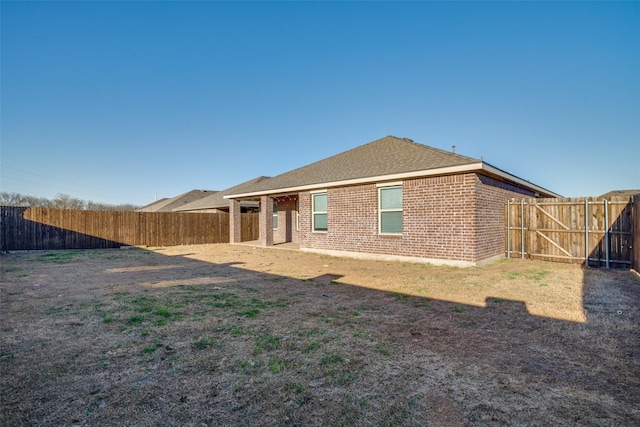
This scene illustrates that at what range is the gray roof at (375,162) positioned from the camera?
9845 mm

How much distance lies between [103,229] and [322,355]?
18.0 metres

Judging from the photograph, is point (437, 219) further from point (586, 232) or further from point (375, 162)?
point (586, 232)

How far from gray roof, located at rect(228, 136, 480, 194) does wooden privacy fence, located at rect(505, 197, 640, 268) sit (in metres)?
3.29

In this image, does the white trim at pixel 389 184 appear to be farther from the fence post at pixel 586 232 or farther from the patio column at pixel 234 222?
the patio column at pixel 234 222

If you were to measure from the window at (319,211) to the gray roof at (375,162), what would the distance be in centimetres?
76

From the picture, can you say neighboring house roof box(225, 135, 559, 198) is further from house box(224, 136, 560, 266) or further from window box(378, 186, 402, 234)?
window box(378, 186, 402, 234)

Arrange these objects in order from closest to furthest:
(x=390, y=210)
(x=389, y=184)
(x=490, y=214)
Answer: (x=490, y=214) → (x=389, y=184) → (x=390, y=210)

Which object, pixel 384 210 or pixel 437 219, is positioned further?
pixel 384 210

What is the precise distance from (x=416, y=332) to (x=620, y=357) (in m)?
2.04

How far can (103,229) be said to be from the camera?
651 inches

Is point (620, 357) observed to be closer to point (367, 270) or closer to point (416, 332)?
point (416, 332)

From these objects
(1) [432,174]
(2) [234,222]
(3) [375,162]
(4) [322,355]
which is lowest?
(4) [322,355]

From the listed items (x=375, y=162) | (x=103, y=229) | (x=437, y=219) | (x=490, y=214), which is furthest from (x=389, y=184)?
(x=103, y=229)

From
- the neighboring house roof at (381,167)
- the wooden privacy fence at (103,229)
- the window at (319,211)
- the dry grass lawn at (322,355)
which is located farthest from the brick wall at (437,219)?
the wooden privacy fence at (103,229)
